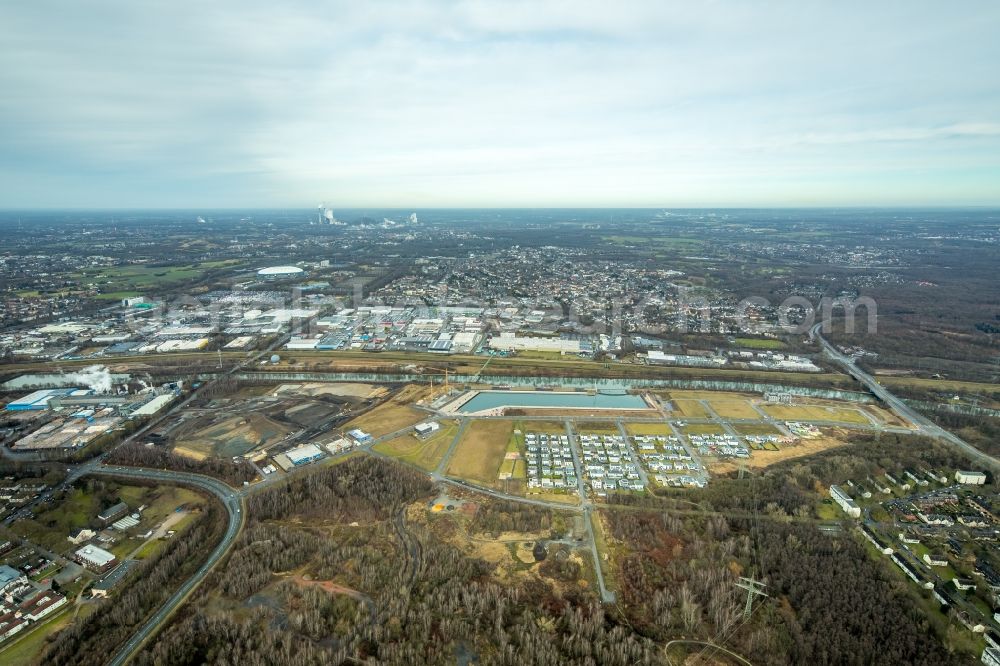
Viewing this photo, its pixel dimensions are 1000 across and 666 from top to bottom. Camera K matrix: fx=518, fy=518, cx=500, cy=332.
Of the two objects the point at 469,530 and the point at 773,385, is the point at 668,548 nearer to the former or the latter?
the point at 469,530

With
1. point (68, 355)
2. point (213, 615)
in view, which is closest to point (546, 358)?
point (213, 615)

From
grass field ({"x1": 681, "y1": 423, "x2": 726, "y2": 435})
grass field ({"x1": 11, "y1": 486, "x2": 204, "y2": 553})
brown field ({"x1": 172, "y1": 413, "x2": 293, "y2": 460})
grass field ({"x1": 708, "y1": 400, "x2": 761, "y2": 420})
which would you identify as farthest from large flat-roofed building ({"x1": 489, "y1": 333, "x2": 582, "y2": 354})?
grass field ({"x1": 11, "y1": 486, "x2": 204, "y2": 553})

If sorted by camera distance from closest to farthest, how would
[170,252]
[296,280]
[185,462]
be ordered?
[185,462]
[296,280]
[170,252]

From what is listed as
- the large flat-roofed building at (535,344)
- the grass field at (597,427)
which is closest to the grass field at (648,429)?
the grass field at (597,427)

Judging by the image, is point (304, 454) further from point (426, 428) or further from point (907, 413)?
point (907, 413)

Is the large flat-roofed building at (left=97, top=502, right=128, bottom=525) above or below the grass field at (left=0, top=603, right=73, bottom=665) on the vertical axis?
above

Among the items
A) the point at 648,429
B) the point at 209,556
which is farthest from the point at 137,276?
the point at 648,429

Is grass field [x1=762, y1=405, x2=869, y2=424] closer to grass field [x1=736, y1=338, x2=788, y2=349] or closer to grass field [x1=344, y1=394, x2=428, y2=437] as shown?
grass field [x1=736, y1=338, x2=788, y2=349]
